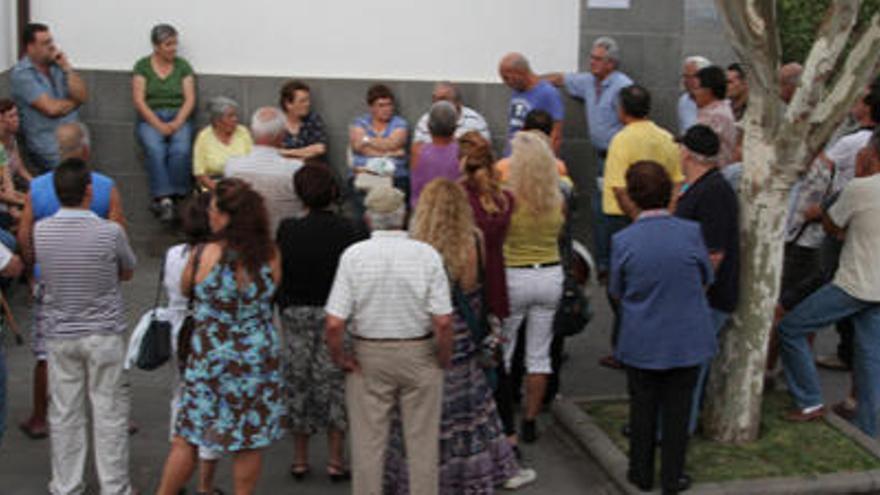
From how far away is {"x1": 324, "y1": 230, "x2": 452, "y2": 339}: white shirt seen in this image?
16.2 ft

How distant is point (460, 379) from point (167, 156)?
551 centimetres

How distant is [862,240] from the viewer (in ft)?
21.5

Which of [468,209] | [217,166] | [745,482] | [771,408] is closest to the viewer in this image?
[468,209]

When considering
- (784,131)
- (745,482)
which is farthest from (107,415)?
(784,131)

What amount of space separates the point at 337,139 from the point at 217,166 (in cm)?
141

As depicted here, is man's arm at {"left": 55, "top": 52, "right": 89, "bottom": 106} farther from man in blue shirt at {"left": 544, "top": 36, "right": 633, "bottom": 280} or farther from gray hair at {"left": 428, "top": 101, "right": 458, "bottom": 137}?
man in blue shirt at {"left": 544, "top": 36, "right": 633, "bottom": 280}

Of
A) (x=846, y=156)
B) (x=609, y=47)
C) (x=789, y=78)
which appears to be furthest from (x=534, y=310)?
(x=609, y=47)

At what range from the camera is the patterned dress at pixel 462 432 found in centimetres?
545

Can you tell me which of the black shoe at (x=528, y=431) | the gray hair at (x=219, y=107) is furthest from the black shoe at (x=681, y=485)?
the gray hair at (x=219, y=107)

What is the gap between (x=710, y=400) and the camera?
20.9ft

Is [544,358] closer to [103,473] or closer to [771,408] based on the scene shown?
[771,408]

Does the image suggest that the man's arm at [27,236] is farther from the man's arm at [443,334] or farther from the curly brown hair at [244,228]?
the man's arm at [443,334]

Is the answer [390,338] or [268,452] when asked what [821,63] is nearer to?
[390,338]

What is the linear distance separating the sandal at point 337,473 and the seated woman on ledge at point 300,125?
4276 mm
